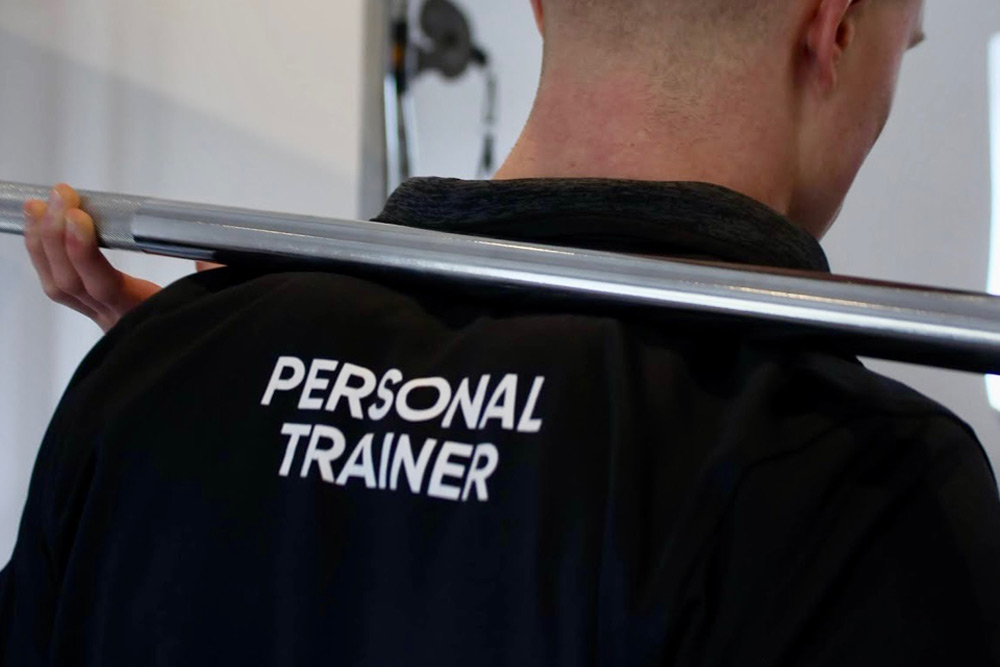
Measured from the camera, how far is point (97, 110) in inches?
58.0

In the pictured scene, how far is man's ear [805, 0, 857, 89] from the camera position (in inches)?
24.5

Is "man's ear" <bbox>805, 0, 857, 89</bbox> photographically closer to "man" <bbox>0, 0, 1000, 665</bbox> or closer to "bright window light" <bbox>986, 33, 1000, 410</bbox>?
"man" <bbox>0, 0, 1000, 665</bbox>

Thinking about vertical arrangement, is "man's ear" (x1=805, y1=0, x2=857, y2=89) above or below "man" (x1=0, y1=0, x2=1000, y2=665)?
above

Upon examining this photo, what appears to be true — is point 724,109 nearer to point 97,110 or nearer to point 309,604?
point 309,604

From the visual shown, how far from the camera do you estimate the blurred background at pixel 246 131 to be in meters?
1.34

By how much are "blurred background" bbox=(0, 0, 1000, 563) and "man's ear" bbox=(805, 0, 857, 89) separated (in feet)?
2.50

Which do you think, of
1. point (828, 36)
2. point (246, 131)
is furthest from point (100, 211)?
point (246, 131)

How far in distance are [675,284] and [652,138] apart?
128mm

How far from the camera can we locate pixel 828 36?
0.63 metres

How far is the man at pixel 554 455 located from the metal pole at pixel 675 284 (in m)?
0.02

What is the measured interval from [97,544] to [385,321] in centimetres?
18

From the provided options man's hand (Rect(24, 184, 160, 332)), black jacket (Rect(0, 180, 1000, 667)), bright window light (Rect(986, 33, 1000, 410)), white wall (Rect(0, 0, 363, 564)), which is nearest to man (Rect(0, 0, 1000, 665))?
black jacket (Rect(0, 180, 1000, 667))

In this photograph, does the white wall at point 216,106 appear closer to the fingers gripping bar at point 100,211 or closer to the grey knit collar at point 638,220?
the fingers gripping bar at point 100,211

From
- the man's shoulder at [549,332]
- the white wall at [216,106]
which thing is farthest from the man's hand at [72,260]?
the white wall at [216,106]
